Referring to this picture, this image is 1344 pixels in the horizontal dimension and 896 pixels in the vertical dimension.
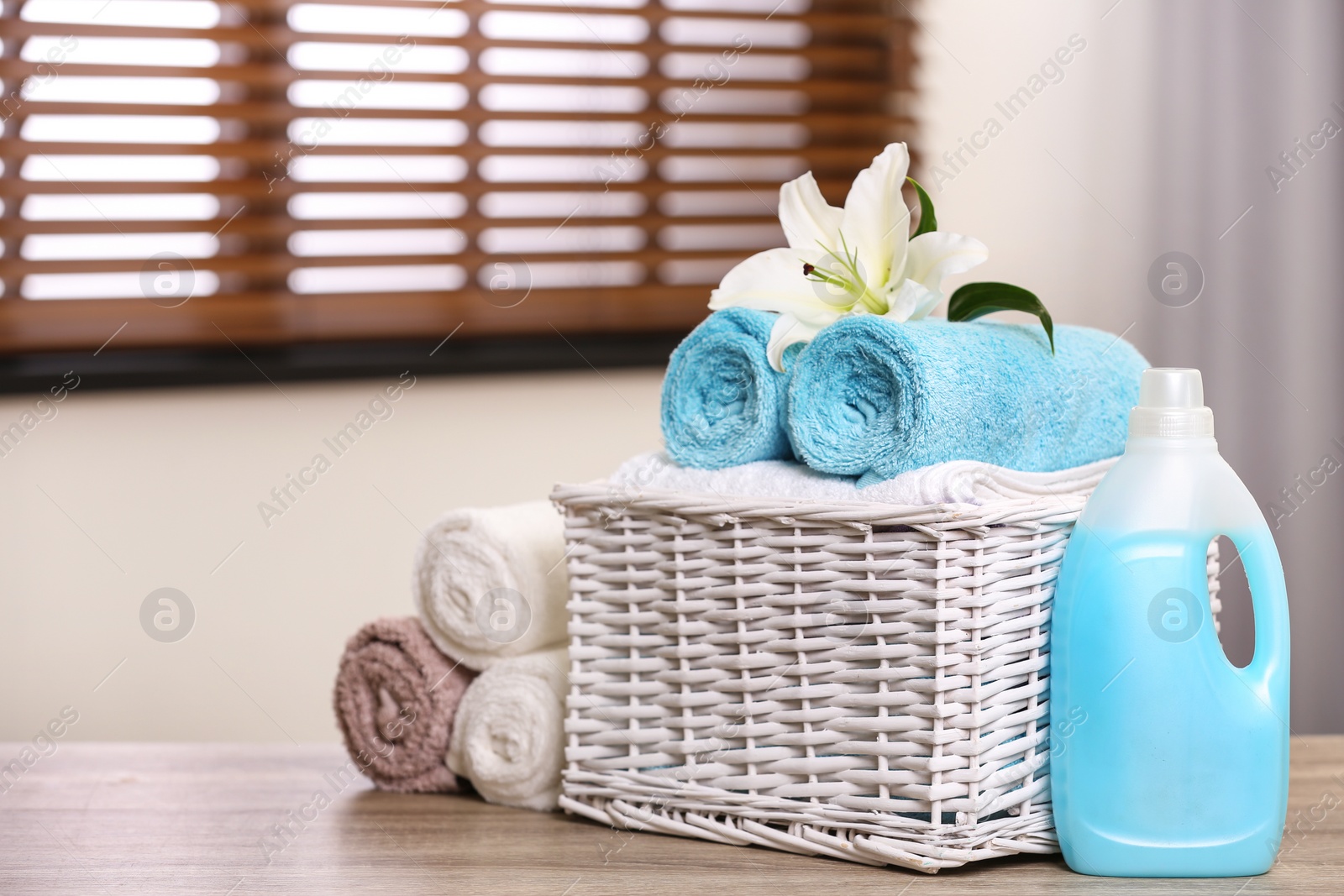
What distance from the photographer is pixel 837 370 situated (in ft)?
2.07

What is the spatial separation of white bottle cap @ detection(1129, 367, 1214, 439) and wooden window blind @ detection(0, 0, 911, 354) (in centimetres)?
86

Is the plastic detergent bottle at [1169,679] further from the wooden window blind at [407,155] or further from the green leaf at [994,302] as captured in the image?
the wooden window blind at [407,155]

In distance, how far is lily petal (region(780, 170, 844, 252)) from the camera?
704mm

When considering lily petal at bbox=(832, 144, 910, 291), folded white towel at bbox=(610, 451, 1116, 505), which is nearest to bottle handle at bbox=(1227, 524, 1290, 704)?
folded white towel at bbox=(610, 451, 1116, 505)

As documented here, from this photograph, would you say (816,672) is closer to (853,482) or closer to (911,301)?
(853,482)

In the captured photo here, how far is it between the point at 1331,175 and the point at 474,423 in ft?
3.06

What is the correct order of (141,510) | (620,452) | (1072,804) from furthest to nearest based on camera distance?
(620,452)
(141,510)
(1072,804)

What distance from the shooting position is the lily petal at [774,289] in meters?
0.69

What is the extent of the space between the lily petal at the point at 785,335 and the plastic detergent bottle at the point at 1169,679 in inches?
6.8

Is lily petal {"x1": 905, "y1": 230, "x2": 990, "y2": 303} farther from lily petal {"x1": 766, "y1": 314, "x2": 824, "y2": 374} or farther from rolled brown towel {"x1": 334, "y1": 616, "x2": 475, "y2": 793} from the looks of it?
rolled brown towel {"x1": 334, "y1": 616, "x2": 475, "y2": 793}

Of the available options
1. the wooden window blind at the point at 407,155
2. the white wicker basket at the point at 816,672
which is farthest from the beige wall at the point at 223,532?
the white wicker basket at the point at 816,672

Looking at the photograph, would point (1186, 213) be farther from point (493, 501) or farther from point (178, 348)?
point (178, 348)

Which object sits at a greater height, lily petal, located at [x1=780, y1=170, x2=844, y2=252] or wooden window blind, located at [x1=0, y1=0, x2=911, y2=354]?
wooden window blind, located at [x1=0, y1=0, x2=911, y2=354]

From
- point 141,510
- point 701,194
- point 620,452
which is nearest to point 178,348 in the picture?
point 141,510
